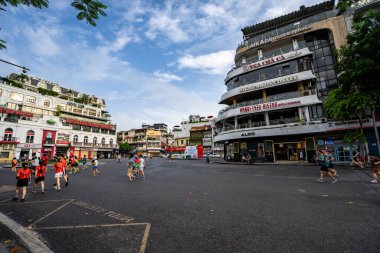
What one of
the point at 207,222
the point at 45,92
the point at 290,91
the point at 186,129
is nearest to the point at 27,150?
the point at 45,92

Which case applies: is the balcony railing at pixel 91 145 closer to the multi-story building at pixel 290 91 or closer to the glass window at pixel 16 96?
the glass window at pixel 16 96

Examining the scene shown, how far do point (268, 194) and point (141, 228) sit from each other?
17.8 feet

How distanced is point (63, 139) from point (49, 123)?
517 cm

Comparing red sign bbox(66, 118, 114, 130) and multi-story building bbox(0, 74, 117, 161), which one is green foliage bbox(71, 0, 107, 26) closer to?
multi-story building bbox(0, 74, 117, 161)

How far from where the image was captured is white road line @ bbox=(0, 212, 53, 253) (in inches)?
129

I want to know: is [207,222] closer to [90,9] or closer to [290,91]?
[90,9]

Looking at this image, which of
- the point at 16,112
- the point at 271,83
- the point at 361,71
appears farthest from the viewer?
the point at 16,112

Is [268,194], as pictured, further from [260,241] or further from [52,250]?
[52,250]

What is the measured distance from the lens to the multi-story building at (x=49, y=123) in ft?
124

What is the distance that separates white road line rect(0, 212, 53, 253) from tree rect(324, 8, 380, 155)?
20467 millimetres

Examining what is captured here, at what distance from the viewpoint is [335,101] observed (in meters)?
18.2

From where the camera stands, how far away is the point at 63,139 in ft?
154

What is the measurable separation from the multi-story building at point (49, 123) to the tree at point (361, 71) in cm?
4945

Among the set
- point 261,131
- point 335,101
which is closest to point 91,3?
point 335,101
